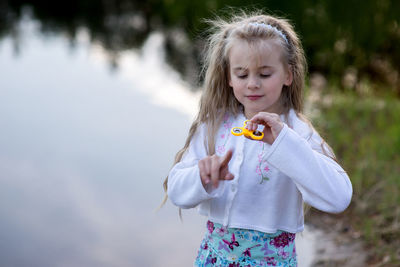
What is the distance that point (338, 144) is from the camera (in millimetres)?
4355

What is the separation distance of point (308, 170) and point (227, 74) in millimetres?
498

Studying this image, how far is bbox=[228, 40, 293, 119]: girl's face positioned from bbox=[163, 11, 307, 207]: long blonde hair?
0.04 meters

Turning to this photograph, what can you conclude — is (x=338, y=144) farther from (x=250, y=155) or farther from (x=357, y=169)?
(x=250, y=155)

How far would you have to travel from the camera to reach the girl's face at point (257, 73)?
1.76 meters

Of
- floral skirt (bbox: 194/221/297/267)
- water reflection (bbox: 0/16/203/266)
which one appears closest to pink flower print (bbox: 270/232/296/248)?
floral skirt (bbox: 194/221/297/267)

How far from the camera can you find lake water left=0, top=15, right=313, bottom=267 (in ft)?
10.9

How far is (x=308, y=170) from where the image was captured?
160cm

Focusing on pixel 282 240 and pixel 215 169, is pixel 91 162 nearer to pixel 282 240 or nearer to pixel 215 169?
pixel 282 240

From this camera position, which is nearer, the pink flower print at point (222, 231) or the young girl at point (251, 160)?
the young girl at point (251, 160)

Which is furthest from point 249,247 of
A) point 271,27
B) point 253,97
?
point 271,27

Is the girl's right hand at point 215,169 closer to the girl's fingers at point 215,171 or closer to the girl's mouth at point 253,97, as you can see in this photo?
the girl's fingers at point 215,171

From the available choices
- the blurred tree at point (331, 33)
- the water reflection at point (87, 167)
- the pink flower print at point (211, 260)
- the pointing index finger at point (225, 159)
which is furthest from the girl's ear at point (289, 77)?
the blurred tree at point (331, 33)

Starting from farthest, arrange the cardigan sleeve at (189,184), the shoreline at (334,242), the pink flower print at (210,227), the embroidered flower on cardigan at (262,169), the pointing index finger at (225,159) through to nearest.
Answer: the shoreline at (334,242)
the pink flower print at (210,227)
the embroidered flower on cardigan at (262,169)
the cardigan sleeve at (189,184)
the pointing index finger at (225,159)

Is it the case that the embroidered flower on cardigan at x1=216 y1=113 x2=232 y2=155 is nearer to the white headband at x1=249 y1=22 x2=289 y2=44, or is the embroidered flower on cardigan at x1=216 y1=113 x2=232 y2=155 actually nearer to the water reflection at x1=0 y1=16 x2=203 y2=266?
the white headband at x1=249 y1=22 x2=289 y2=44
